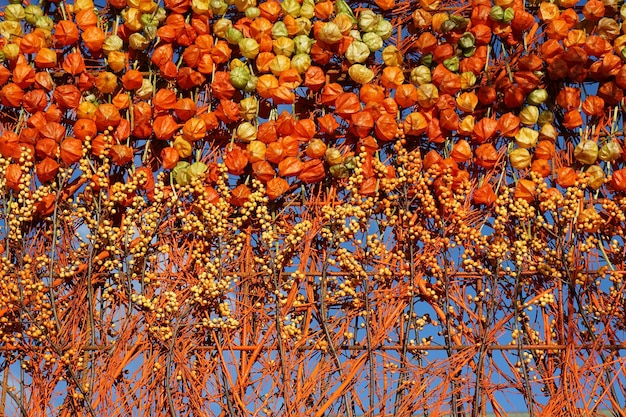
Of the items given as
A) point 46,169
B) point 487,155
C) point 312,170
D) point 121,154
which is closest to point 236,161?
point 312,170

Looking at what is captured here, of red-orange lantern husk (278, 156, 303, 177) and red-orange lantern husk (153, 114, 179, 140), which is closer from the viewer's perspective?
red-orange lantern husk (278, 156, 303, 177)

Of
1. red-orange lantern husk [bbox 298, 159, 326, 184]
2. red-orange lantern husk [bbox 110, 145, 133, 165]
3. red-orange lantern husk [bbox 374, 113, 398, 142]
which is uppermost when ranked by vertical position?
red-orange lantern husk [bbox 374, 113, 398, 142]

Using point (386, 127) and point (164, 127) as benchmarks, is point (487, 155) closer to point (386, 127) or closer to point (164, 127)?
point (386, 127)

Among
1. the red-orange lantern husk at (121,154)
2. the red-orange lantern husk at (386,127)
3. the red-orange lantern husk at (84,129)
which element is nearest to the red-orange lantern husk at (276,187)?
the red-orange lantern husk at (386,127)

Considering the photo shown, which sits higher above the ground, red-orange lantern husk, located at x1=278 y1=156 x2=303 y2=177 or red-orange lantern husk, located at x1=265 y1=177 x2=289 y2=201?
red-orange lantern husk, located at x1=278 y1=156 x2=303 y2=177

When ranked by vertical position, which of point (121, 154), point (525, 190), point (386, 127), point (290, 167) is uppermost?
point (386, 127)

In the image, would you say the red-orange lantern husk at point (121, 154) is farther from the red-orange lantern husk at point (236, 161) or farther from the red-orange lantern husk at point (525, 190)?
the red-orange lantern husk at point (525, 190)

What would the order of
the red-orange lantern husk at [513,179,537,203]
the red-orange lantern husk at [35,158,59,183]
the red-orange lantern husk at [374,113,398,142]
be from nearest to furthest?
the red-orange lantern husk at [513,179,537,203] → the red-orange lantern husk at [374,113,398,142] → the red-orange lantern husk at [35,158,59,183]

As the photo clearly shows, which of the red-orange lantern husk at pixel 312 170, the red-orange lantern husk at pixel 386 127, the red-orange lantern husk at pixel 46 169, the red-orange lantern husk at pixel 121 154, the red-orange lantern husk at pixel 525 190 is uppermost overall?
the red-orange lantern husk at pixel 386 127

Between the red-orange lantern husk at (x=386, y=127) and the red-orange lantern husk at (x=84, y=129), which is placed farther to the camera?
the red-orange lantern husk at (x=84, y=129)

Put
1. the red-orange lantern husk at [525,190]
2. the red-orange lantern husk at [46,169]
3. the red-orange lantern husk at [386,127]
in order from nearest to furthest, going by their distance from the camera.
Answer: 1. the red-orange lantern husk at [525,190]
2. the red-orange lantern husk at [386,127]
3. the red-orange lantern husk at [46,169]

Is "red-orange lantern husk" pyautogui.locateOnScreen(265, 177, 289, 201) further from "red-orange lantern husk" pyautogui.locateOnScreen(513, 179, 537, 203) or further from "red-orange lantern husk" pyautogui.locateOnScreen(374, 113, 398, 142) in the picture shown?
"red-orange lantern husk" pyautogui.locateOnScreen(513, 179, 537, 203)

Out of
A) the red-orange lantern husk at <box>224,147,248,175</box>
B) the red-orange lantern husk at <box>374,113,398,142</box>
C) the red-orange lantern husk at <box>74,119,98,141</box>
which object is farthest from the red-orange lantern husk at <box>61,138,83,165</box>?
the red-orange lantern husk at <box>374,113,398,142</box>

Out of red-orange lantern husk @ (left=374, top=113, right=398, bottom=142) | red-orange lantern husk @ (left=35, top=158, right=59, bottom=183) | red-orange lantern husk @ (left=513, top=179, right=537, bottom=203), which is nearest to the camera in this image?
→ red-orange lantern husk @ (left=513, top=179, right=537, bottom=203)
